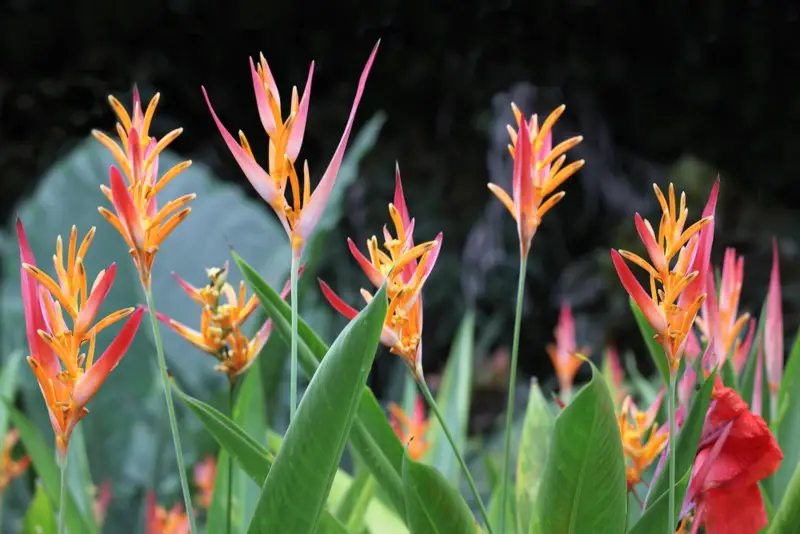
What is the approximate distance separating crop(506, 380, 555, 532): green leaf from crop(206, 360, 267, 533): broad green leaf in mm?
121

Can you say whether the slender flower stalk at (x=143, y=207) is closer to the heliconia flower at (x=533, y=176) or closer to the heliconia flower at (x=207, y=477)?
the heliconia flower at (x=533, y=176)

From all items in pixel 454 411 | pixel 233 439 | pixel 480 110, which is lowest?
pixel 454 411

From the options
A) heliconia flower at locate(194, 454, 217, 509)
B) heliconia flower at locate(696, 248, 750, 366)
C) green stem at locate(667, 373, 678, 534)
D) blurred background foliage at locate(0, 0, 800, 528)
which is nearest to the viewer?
green stem at locate(667, 373, 678, 534)

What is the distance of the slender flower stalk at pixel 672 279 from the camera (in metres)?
0.24

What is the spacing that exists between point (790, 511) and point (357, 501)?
201 mm

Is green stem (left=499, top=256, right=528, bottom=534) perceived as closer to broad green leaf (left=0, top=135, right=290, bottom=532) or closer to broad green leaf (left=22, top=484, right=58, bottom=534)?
broad green leaf (left=22, top=484, right=58, bottom=534)

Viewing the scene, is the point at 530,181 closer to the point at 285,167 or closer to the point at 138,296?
the point at 285,167

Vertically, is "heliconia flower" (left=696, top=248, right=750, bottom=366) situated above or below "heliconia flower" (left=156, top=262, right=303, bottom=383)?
below

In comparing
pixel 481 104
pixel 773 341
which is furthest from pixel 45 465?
pixel 481 104

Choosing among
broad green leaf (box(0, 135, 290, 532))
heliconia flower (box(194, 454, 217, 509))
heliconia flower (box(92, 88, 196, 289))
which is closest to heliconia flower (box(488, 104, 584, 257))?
heliconia flower (box(92, 88, 196, 289))

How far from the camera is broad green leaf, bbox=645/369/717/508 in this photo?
0.85ft

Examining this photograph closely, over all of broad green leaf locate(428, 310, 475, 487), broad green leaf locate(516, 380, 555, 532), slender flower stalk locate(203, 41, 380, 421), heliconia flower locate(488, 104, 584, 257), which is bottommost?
broad green leaf locate(428, 310, 475, 487)

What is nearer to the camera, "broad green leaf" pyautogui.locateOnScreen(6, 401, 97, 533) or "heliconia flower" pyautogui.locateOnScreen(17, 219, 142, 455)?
"heliconia flower" pyautogui.locateOnScreen(17, 219, 142, 455)

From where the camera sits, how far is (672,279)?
242 mm
